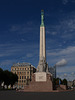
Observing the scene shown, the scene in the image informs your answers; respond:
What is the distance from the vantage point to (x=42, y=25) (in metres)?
64.6

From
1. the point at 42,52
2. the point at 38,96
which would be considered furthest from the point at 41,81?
the point at 38,96

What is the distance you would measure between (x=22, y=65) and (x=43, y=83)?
264 ft

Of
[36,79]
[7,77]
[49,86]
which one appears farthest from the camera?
[7,77]

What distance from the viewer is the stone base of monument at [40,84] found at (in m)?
46.2

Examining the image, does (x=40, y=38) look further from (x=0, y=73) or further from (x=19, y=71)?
(x=19, y=71)

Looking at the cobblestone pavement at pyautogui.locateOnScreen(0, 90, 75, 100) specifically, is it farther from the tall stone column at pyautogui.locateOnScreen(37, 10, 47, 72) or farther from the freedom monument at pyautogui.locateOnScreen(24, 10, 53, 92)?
the tall stone column at pyautogui.locateOnScreen(37, 10, 47, 72)

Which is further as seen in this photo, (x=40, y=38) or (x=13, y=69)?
(x=13, y=69)

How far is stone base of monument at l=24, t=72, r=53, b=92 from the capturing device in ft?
152

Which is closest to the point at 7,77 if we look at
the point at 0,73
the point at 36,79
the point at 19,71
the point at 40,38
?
the point at 0,73

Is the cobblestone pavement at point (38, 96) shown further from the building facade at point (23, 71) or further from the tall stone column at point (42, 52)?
the building facade at point (23, 71)

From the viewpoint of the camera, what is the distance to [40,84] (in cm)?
4712

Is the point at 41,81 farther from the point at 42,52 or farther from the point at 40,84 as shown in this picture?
the point at 42,52

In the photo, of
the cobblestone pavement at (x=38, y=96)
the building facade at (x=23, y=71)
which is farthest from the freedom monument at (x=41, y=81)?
the building facade at (x=23, y=71)

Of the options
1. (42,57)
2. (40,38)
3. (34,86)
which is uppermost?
(40,38)
